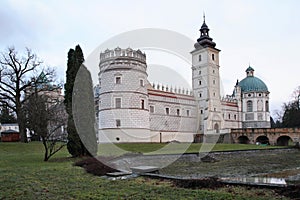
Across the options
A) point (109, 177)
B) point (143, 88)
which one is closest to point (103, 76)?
point (143, 88)

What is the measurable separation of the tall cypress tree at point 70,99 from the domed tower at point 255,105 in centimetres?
4838

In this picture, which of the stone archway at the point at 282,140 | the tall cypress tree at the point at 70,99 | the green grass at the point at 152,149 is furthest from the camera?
the stone archway at the point at 282,140

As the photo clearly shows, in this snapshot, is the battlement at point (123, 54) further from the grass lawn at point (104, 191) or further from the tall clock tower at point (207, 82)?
the grass lawn at point (104, 191)

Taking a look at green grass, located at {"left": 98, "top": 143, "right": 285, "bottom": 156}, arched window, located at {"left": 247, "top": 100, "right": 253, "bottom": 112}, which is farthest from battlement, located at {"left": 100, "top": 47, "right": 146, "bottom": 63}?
arched window, located at {"left": 247, "top": 100, "right": 253, "bottom": 112}

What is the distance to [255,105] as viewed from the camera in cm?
6078

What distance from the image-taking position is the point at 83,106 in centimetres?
1816

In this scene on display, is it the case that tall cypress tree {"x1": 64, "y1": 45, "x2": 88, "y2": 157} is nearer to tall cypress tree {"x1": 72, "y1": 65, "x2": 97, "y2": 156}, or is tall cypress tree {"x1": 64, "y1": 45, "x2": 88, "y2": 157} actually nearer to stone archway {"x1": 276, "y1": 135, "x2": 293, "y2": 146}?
tall cypress tree {"x1": 72, "y1": 65, "x2": 97, "y2": 156}

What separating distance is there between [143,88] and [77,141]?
21.2m

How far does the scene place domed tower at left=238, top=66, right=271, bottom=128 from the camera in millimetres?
60594

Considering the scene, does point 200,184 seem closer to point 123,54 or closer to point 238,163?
point 238,163

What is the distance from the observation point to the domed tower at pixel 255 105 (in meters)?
60.6

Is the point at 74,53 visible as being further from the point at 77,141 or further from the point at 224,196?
the point at 224,196

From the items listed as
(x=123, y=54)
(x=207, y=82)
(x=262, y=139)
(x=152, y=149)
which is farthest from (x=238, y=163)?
(x=207, y=82)

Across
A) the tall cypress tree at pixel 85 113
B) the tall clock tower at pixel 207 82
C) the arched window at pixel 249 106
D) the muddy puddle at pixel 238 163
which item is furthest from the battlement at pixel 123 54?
the arched window at pixel 249 106
